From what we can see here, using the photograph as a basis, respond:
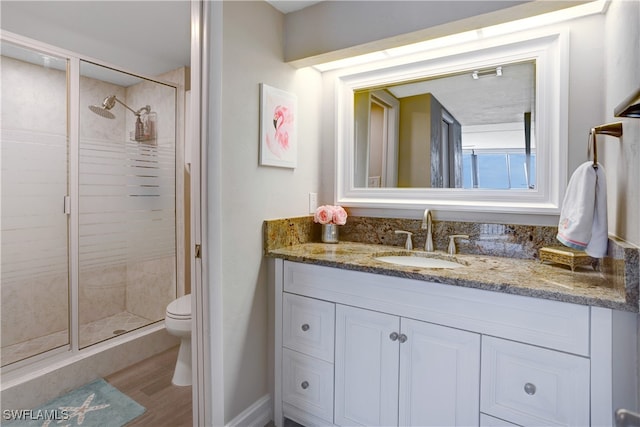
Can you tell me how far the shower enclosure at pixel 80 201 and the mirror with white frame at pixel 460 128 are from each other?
1.61m

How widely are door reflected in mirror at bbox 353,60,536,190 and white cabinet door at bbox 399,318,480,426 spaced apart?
825 millimetres

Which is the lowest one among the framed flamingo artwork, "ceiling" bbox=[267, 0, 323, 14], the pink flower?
the pink flower

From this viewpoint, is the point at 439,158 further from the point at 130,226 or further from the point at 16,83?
the point at 16,83

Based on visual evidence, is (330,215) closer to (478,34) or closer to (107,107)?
(478,34)

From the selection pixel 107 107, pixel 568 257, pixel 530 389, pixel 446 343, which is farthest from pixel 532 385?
pixel 107 107

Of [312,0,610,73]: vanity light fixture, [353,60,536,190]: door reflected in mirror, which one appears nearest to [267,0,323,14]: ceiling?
[312,0,610,73]: vanity light fixture

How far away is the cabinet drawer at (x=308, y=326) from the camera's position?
1541 mm

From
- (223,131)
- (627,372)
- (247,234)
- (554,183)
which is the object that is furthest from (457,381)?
(223,131)

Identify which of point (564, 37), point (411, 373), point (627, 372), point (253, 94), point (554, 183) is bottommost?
point (411, 373)

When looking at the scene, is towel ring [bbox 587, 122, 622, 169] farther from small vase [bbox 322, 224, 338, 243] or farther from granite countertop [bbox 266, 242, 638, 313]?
Result: small vase [bbox 322, 224, 338, 243]

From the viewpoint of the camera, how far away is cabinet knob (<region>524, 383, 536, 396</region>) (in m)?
1.11

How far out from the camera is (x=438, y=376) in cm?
128

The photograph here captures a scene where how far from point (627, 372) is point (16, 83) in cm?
354

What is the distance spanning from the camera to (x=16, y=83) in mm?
2299
